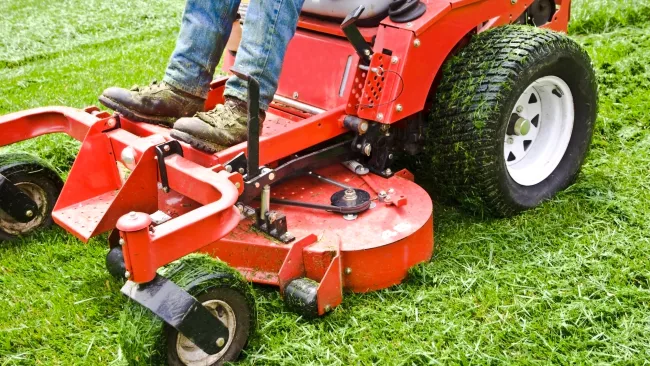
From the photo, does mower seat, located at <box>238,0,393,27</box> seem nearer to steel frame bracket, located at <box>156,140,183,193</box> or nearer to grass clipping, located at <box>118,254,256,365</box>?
steel frame bracket, located at <box>156,140,183,193</box>

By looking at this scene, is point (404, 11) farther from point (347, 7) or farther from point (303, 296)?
point (303, 296)

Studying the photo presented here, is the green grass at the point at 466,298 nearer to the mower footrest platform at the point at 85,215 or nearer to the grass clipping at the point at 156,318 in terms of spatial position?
the grass clipping at the point at 156,318

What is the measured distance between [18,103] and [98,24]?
6.80ft

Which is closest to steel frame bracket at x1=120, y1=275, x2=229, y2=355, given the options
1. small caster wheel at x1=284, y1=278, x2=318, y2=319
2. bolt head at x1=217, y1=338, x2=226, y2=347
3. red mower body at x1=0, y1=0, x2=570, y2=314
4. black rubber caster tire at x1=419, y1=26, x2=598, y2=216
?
bolt head at x1=217, y1=338, x2=226, y2=347

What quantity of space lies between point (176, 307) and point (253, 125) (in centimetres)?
65

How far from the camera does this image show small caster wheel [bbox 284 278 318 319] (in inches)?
92.9

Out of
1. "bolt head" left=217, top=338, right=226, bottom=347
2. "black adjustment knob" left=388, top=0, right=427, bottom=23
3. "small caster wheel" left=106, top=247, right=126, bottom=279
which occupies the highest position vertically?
"black adjustment knob" left=388, top=0, right=427, bottom=23

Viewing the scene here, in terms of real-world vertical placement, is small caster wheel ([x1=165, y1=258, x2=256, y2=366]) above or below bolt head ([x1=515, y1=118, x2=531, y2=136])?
below

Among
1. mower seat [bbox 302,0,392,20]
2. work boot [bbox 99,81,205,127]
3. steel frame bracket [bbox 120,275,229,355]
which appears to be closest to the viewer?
steel frame bracket [bbox 120,275,229,355]

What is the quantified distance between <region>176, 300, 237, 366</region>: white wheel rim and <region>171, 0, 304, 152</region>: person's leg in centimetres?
54

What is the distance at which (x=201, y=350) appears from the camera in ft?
7.18

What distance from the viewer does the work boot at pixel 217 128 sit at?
96.0 inches

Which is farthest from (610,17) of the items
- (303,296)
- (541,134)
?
(303,296)

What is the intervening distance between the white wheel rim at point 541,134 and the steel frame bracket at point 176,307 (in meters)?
1.53
